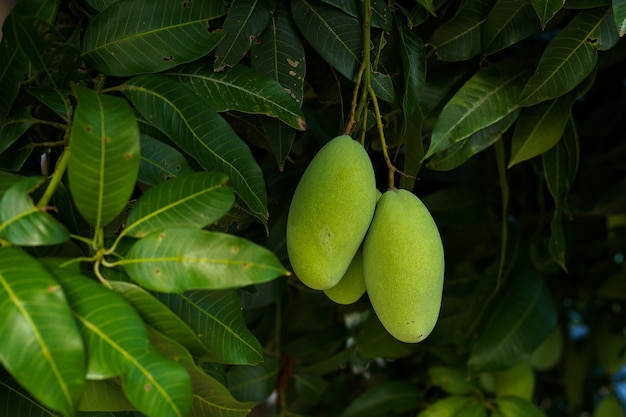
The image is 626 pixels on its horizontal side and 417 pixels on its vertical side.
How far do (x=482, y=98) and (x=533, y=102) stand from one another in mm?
50

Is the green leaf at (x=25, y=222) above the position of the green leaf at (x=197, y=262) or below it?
above

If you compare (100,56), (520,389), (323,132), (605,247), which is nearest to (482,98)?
(323,132)

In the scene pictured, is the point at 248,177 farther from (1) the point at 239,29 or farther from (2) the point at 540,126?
(2) the point at 540,126

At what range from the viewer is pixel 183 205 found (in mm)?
531

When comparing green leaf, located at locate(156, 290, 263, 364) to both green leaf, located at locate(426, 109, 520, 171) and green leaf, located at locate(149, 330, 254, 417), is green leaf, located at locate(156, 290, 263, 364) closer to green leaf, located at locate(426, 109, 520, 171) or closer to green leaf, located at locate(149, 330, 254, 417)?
green leaf, located at locate(149, 330, 254, 417)

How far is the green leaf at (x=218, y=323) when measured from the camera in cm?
59

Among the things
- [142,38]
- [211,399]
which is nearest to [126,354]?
[211,399]

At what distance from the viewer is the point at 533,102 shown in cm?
75

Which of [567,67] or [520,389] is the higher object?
[567,67]

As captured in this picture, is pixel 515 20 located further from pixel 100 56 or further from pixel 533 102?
pixel 100 56

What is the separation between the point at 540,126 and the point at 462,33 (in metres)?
0.13

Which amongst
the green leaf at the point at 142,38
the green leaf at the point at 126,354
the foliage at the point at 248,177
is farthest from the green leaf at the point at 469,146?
the green leaf at the point at 126,354

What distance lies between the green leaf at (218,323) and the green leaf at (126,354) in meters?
0.11

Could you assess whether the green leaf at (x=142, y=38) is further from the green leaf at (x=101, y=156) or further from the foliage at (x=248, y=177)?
the green leaf at (x=101, y=156)
